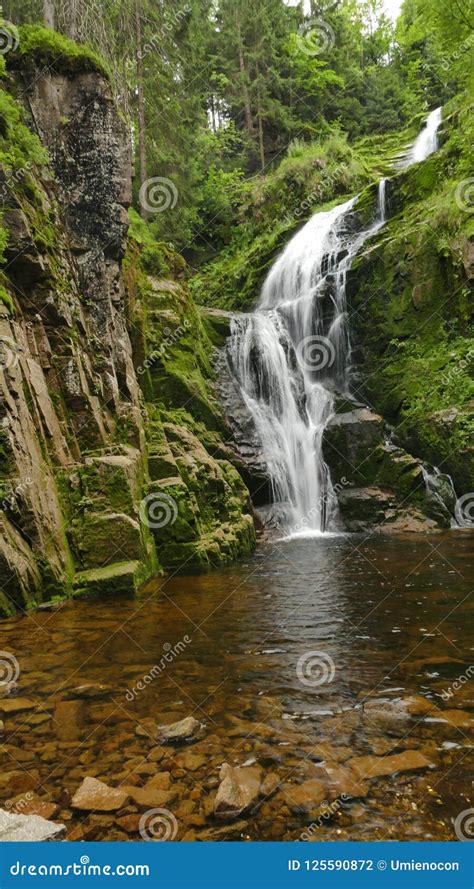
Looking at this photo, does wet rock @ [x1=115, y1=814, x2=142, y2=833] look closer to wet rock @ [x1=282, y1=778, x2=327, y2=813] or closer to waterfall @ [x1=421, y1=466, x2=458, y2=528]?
wet rock @ [x1=282, y1=778, x2=327, y2=813]

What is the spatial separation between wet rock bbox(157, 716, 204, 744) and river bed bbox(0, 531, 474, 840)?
2.4 inches

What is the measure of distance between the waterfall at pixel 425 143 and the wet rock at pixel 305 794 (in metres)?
22.8

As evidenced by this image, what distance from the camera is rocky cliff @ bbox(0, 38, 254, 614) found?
21.3 ft

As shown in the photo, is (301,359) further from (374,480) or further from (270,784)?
(270,784)

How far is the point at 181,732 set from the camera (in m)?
3.08

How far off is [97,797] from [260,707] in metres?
1.24

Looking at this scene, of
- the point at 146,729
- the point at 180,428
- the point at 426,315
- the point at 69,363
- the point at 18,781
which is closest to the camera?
the point at 18,781

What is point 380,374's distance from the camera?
48.3ft

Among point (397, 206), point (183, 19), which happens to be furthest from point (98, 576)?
point (183, 19)

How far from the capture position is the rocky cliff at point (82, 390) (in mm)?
6500

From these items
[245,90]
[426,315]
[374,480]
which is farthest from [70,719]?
[245,90]

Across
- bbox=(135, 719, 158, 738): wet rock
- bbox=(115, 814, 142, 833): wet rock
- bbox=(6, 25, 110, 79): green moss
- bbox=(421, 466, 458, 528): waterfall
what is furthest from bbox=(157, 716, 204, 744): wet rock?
bbox=(6, 25, 110, 79): green moss

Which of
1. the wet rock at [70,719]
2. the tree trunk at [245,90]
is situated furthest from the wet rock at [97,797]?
the tree trunk at [245,90]

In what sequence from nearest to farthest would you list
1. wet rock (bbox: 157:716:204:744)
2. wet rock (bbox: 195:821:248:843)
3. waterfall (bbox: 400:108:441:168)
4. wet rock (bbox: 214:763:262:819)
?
wet rock (bbox: 195:821:248:843), wet rock (bbox: 214:763:262:819), wet rock (bbox: 157:716:204:744), waterfall (bbox: 400:108:441:168)
